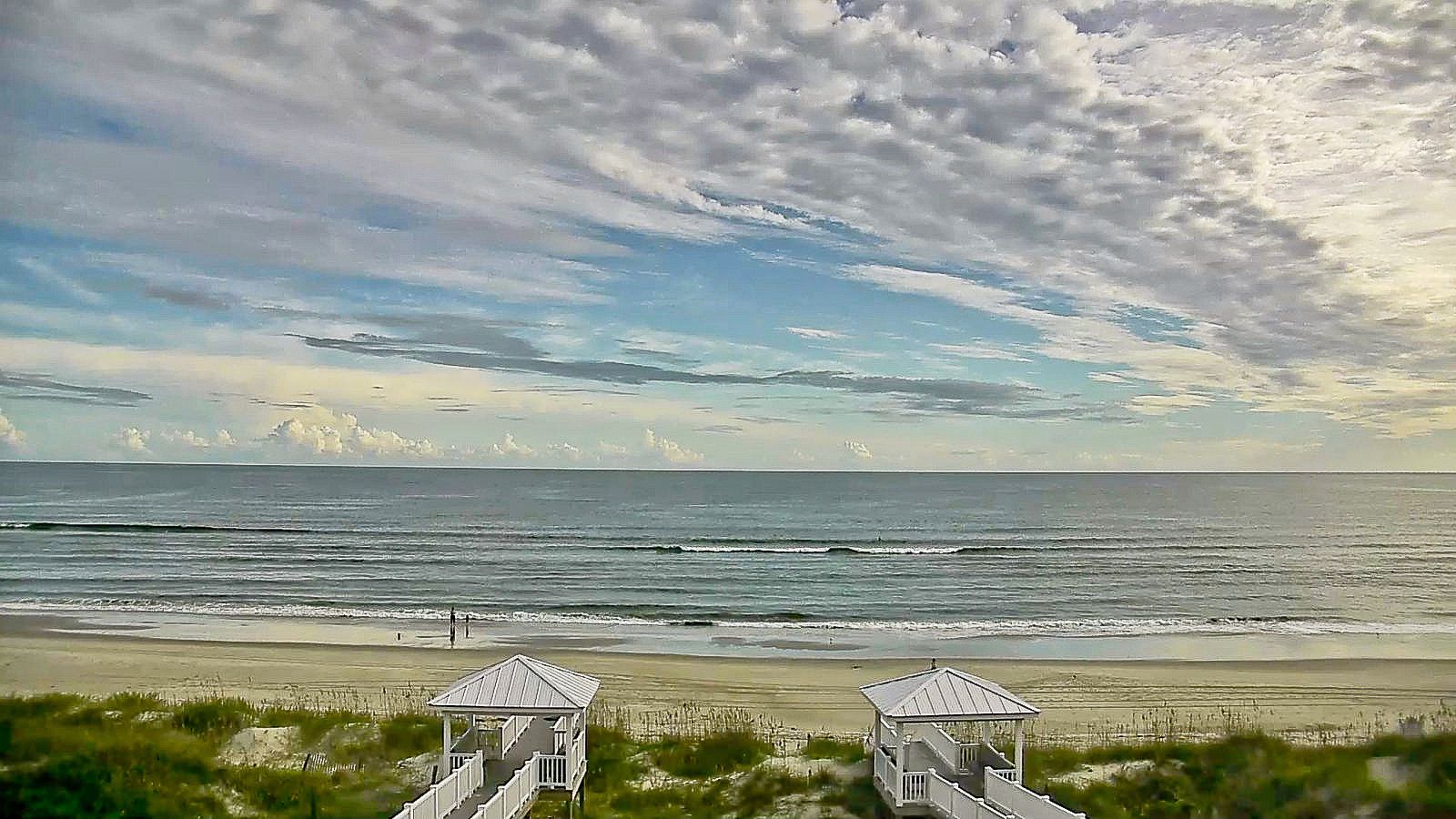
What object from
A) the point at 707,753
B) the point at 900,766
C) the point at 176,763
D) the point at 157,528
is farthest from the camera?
the point at 157,528

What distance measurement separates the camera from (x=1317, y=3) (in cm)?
711

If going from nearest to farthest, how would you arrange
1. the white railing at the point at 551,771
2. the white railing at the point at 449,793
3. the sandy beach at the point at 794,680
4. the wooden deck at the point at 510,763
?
the white railing at the point at 449,793 → the wooden deck at the point at 510,763 → the white railing at the point at 551,771 → the sandy beach at the point at 794,680

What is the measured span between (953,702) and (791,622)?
399 inches

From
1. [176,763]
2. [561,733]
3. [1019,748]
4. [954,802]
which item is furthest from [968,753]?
[176,763]

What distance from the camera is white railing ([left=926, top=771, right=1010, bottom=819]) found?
4.96 meters

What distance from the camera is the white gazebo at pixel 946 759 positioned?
5191mm

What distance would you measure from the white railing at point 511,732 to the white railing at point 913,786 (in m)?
2.37

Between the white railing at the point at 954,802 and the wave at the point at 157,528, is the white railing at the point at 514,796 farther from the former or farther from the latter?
the wave at the point at 157,528

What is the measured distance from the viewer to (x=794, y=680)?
428 inches

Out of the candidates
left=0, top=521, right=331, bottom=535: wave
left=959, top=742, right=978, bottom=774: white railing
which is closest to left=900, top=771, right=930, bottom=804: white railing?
left=959, top=742, right=978, bottom=774: white railing

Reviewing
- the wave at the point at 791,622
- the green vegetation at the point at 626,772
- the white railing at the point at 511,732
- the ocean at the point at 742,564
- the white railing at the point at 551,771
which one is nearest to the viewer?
the green vegetation at the point at 626,772

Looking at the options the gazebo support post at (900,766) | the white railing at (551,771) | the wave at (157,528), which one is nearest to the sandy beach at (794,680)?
the gazebo support post at (900,766)

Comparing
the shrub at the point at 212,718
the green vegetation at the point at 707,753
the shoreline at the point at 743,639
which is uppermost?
the shrub at the point at 212,718

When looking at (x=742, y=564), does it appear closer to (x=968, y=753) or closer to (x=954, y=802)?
(x=968, y=753)
